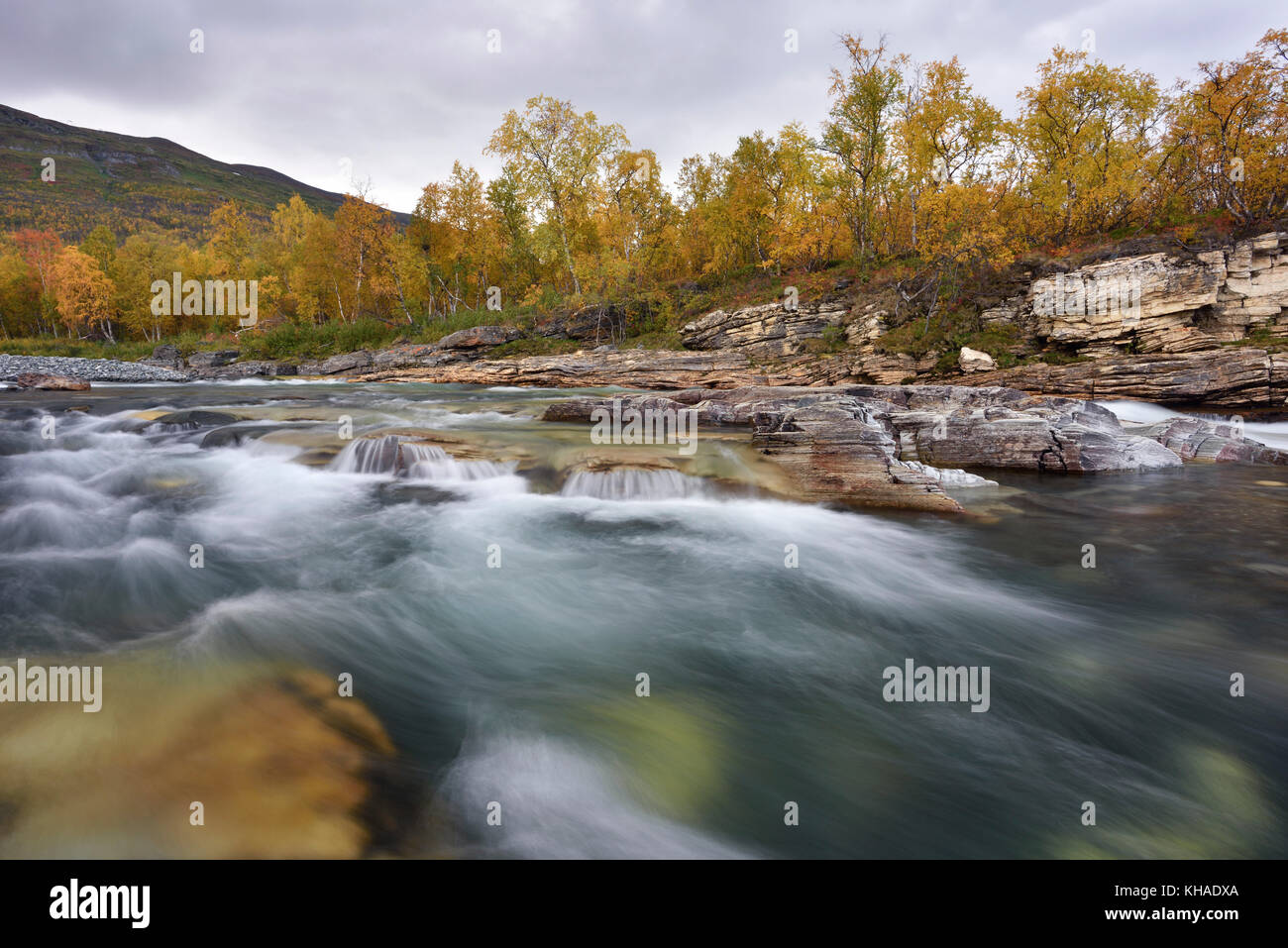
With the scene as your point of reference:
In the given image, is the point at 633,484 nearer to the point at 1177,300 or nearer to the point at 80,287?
the point at 1177,300

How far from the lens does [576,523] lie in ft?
24.3

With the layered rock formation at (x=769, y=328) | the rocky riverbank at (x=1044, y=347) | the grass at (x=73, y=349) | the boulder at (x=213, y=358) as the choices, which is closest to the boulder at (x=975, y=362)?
the rocky riverbank at (x=1044, y=347)

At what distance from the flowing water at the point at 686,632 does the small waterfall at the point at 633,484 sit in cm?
5

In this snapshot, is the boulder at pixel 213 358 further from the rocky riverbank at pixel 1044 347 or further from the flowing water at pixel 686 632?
the flowing water at pixel 686 632

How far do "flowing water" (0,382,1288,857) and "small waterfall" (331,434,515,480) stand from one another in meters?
0.06

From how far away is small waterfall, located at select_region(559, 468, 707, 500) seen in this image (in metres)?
8.36

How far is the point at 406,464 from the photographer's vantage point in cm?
893

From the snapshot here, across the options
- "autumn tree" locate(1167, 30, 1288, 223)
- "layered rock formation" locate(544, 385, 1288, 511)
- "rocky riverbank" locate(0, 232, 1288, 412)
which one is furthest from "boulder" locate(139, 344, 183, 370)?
"autumn tree" locate(1167, 30, 1288, 223)

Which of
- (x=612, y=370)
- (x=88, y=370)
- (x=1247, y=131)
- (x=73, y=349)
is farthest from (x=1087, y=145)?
(x=73, y=349)

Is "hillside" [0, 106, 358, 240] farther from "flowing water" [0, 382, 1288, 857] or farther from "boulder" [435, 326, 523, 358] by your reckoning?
"flowing water" [0, 382, 1288, 857]

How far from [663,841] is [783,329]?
88.5 ft

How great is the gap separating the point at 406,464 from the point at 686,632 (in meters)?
6.42
